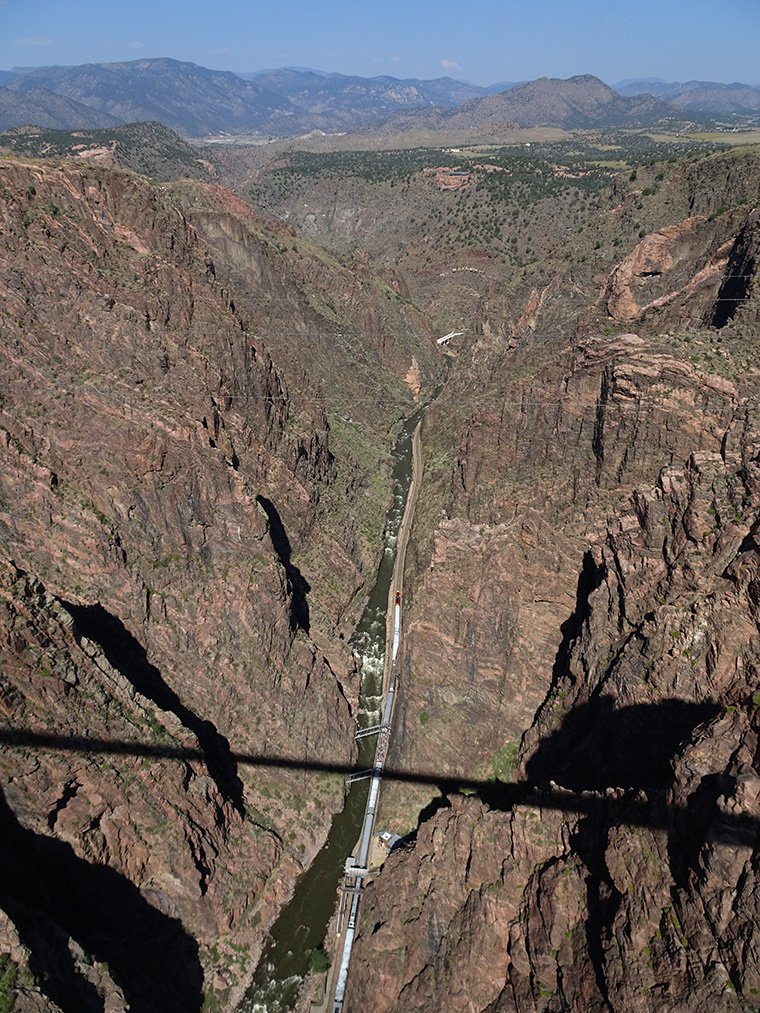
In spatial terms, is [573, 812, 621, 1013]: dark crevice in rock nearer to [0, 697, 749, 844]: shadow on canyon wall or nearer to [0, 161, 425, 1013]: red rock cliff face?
[0, 697, 749, 844]: shadow on canyon wall

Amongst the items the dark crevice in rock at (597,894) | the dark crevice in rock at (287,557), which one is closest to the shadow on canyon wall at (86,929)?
the dark crevice in rock at (597,894)

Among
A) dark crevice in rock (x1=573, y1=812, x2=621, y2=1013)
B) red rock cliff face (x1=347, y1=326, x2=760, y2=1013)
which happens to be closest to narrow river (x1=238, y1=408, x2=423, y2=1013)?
red rock cliff face (x1=347, y1=326, x2=760, y2=1013)

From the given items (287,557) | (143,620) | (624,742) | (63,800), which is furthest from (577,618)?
(63,800)

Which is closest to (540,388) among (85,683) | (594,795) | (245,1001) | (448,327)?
(594,795)

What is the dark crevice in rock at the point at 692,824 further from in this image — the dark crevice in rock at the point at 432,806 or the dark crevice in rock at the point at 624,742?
the dark crevice in rock at the point at 432,806

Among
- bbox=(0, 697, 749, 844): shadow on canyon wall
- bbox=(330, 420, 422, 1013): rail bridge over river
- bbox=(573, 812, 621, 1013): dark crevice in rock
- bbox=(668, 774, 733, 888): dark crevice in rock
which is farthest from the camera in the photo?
bbox=(330, 420, 422, 1013): rail bridge over river

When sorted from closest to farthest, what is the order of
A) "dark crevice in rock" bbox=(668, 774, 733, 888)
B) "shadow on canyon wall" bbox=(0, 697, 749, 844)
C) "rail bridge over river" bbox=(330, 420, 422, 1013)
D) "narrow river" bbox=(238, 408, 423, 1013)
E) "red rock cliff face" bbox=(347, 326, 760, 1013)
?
"dark crevice in rock" bbox=(668, 774, 733, 888)
"red rock cliff face" bbox=(347, 326, 760, 1013)
"shadow on canyon wall" bbox=(0, 697, 749, 844)
"rail bridge over river" bbox=(330, 420, 422, 1013)
"narrow river" bbox=(238, 408, 423, 1013)

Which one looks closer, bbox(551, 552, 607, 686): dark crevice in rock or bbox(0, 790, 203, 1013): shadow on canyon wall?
bbox(0, 790, 203, 1013): shadow on canyon wall
